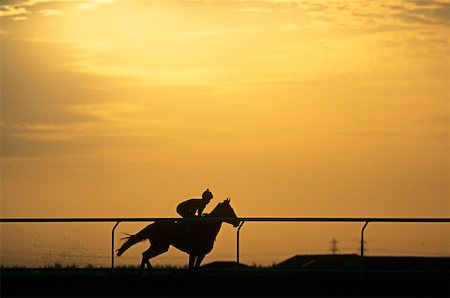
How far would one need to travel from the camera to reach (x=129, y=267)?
28.1 metres

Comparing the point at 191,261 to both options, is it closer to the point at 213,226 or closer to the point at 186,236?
the point at 186,236

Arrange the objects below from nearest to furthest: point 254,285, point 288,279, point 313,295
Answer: point 313,295 < point 254,285 < point 288,279

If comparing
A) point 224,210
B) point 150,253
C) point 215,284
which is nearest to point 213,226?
point 224,210

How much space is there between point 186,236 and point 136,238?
965 mm

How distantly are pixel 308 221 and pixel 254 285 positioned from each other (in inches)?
74.1

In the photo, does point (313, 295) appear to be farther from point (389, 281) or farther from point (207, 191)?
point (207, 191)

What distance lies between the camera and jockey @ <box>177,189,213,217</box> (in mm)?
27531

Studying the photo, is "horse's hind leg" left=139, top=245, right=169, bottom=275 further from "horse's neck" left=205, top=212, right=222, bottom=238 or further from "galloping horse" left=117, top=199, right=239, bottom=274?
"horse's neck" left=205, top=212, right=222, bottom=238

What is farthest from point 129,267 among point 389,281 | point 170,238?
point 389,281

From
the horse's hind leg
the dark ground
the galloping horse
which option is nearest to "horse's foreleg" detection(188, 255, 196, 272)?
the galloping horse

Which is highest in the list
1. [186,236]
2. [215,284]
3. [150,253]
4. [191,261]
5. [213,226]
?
[213,226]

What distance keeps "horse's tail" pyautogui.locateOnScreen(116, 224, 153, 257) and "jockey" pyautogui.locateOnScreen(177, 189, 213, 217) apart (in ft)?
2.85

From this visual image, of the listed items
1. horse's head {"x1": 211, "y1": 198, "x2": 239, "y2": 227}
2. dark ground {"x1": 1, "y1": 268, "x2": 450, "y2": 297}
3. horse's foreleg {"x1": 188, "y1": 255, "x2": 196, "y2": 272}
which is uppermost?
horse's head {"x1": 211, "y1": 198, "x2": 239, "y2": 227}

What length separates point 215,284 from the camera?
25547 millimetres
